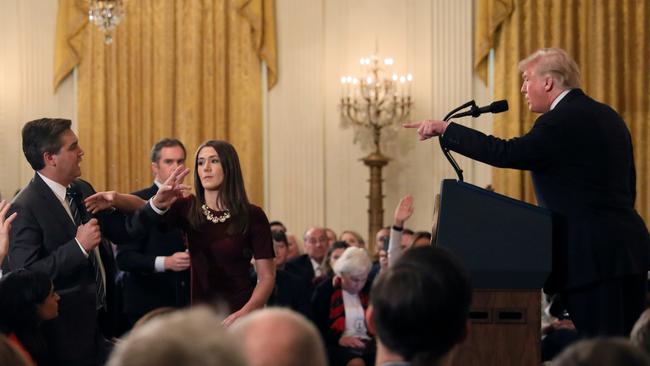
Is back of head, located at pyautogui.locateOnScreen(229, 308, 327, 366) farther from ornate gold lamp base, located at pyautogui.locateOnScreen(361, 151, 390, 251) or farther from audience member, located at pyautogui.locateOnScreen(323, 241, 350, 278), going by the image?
ornate gold lamp base, located at pyautogui.locateOnScreen(361, 151, 390, 251)

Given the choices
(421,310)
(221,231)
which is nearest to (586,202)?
(221,231)

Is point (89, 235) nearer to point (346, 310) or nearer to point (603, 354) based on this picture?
point (603, 354)

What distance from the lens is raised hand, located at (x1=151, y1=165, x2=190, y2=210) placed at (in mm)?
4434

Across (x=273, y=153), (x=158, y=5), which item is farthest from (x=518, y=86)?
(x=158, y=5)

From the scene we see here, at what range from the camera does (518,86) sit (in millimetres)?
11172

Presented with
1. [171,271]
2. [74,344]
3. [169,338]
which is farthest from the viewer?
[171,271]

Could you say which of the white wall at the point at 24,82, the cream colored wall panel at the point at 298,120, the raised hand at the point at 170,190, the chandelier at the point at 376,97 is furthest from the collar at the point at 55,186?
the white wall at the point at 24,82

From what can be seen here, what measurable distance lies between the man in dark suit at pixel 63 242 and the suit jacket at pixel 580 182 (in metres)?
1.60

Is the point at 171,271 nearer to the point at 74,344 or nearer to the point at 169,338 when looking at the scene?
the point at 74,344

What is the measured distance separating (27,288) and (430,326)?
2.44 metres

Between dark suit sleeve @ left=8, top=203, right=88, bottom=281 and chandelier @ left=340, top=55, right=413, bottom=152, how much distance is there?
703cm

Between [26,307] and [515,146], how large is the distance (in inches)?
83.0

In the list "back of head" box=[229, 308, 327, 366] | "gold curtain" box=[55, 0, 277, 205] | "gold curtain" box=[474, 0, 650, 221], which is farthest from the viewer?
"gold curtain" box=[55, 0, 277, 205]

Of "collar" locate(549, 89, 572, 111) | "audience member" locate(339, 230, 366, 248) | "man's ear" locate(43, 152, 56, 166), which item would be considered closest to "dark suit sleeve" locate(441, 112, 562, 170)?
"collar" locate(549, 89, 572, 111)
